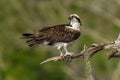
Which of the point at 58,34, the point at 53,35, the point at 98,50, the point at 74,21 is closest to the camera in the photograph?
the point at 98,50

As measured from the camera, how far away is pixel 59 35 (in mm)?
7816

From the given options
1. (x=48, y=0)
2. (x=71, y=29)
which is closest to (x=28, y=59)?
(x=48, y=0)

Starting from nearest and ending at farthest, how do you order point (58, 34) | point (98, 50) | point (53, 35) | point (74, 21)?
1. point (98, 50)
2. point (74, 21)
3. point (53, 35)
4. point (58, 34)

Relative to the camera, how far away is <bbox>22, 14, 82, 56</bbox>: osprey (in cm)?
744

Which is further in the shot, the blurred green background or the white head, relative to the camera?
the blurred green background

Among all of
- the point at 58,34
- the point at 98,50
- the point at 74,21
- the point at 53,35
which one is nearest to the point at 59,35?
the point at 58,34

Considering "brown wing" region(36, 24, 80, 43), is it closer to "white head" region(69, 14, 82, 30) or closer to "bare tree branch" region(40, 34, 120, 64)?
"white head" region(69, 14, 82, 30)

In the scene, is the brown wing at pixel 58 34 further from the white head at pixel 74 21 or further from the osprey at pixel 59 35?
the white head at pixel 74 21

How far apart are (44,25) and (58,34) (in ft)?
36.8

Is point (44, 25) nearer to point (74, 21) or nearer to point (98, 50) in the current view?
point (74, 21)

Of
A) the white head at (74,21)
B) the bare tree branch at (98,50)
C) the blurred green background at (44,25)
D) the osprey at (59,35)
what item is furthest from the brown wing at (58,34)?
the blurred green background at (44,25)

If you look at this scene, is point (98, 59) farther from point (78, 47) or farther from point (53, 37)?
point (53, 37)

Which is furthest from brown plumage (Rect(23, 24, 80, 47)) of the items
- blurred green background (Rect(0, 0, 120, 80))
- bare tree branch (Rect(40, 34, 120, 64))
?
blurred green background (Rect(0, 0, 120, 80))

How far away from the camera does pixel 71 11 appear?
60.4ft
